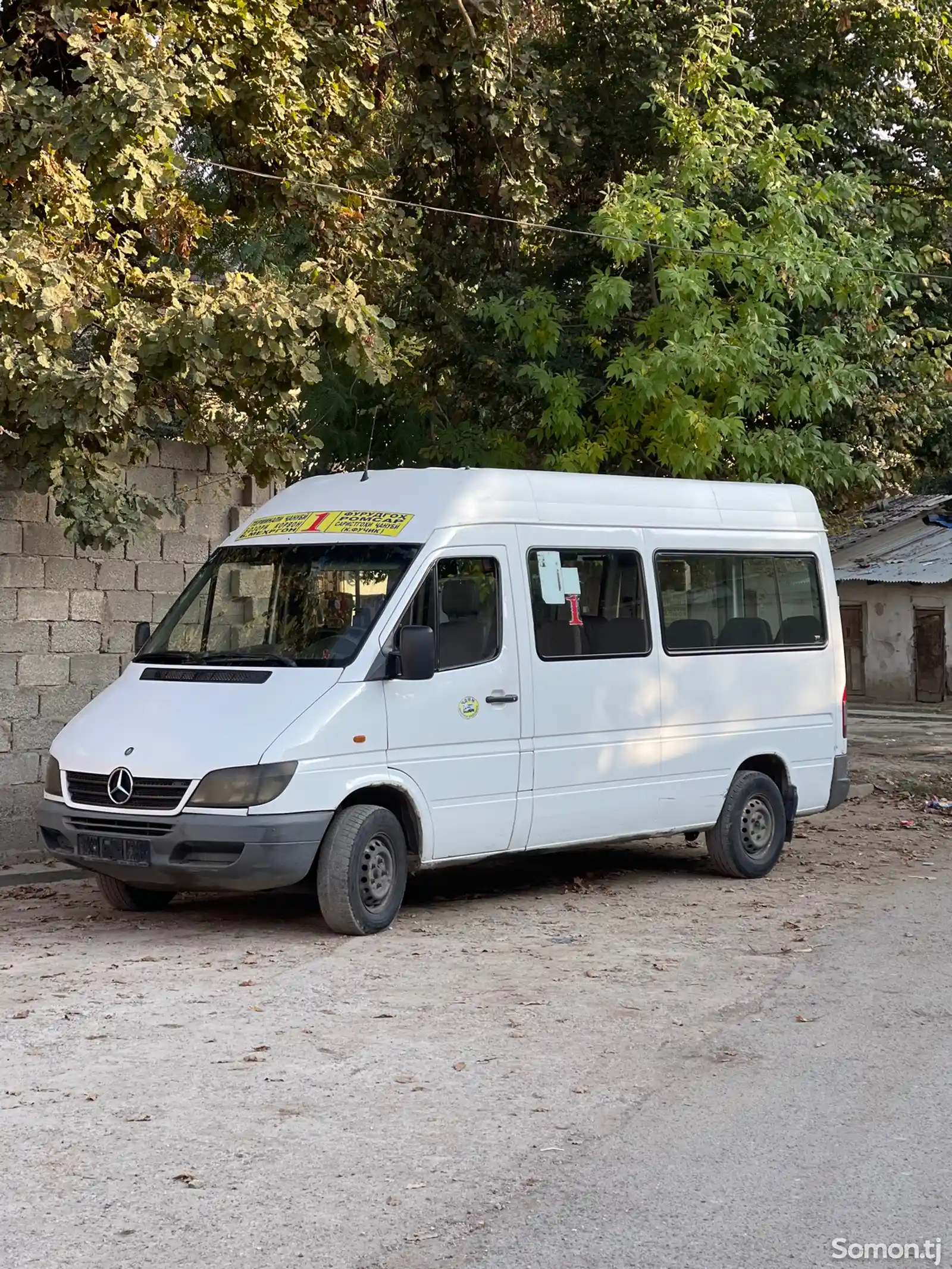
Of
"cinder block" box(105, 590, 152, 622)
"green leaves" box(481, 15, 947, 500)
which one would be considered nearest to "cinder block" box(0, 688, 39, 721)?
"cinder block" box(105, 590, 152, 622)

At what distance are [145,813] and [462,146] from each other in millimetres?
9953

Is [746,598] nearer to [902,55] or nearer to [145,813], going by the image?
[145,813]

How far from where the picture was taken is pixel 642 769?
34.7 ft

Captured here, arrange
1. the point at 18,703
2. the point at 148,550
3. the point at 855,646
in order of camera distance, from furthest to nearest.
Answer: the point at 855,646 → the point at 148,550 → the point at 18,703

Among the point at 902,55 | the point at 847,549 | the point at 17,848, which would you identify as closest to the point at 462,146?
the point at 902,55

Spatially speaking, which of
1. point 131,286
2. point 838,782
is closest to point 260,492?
point 131,286

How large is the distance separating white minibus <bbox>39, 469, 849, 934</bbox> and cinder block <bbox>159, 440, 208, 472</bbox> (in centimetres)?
306

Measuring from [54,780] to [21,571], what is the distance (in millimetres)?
3649

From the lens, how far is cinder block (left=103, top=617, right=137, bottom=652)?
42.8ft

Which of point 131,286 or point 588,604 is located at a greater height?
point 131,286

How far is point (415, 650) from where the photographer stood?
8.94 meters

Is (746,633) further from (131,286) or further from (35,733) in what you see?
(35,733)

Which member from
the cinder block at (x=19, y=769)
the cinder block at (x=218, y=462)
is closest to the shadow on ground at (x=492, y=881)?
the cinder block at (x=19, y=769)

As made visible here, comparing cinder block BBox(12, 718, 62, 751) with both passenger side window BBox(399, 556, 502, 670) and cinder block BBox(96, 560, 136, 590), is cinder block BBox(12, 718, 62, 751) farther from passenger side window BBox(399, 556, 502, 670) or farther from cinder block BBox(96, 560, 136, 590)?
passenger side window BBox(399, 556, 502, 670)
